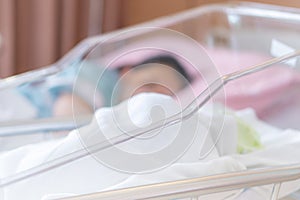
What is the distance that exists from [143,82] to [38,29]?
3.18 ft

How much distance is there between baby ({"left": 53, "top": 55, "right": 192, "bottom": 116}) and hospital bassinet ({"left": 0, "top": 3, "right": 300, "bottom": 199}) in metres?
0.09

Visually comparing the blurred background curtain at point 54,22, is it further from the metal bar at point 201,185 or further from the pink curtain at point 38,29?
the metal bar at point 201,185

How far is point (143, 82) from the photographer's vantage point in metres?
1.26

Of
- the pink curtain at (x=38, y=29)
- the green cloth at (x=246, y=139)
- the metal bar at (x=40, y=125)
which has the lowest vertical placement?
the pink curtain at (x=38, y=29)

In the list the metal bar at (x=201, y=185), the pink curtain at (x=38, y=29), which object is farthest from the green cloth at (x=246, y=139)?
the pink curtain at (x=38, y=29)

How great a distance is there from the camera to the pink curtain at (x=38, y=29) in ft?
6.48

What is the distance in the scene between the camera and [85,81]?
5.30 ft

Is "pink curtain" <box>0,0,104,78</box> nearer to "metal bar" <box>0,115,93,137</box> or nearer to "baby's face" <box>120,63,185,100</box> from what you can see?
"baby's face" <box>120,63,185,100</box>

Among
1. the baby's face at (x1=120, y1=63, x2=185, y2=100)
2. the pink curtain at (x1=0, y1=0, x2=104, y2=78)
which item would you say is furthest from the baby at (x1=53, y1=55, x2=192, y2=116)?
the pink curtain at (x1=0, y1=0, x2=104, y2=78)

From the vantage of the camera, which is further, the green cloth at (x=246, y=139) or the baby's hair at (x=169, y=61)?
the baby's hair at (x=169, y=61)

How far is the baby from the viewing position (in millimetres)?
1058

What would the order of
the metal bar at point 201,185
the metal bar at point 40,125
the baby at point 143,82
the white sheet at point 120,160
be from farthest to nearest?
the baby at point 143,82 < the metal bar at point 40,125 < the white sheet at point 120,160 < the metal bar at point 201,185

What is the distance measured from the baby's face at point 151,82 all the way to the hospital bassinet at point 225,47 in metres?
0.14

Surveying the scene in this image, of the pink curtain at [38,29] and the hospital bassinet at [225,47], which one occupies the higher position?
the hospital bassinet at [225,47]
